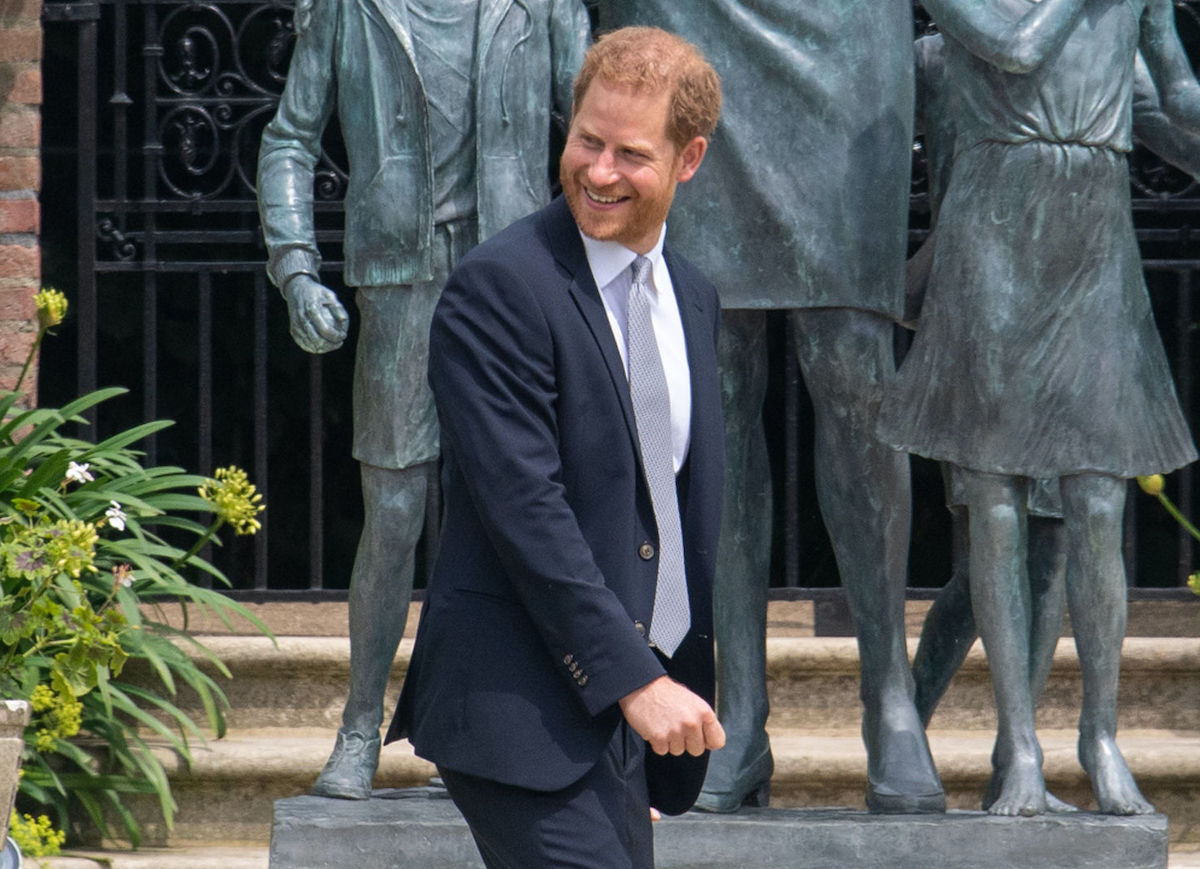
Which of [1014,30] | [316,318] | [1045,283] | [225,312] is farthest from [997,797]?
[225,312]

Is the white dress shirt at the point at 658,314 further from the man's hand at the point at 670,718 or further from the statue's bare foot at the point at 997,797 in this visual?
the statue's bare foot at the point at 997,797

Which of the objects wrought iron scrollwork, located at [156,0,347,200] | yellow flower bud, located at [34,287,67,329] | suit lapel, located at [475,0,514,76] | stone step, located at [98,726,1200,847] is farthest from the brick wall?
suit lapel, located at [475,0,514,76]

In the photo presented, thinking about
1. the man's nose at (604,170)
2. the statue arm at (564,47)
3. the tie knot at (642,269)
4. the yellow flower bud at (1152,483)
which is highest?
the statue arm at (564,47)

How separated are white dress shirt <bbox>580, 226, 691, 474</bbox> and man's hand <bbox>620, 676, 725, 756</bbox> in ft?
1.10

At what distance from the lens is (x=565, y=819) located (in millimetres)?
2354

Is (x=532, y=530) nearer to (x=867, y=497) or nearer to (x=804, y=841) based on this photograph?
(x=804, y=841)

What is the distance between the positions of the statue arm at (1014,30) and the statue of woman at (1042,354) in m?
0.01

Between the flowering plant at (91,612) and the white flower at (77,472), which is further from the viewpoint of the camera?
the white flower at (77,472)

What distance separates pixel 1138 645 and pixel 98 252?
3.23 m

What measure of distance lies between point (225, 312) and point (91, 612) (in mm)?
2482

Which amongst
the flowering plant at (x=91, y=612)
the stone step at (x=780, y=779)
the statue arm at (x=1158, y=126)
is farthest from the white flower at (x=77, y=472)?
the statue arm at (x=1158, y=126)

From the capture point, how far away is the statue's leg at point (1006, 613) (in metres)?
4.01

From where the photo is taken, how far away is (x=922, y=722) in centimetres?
431

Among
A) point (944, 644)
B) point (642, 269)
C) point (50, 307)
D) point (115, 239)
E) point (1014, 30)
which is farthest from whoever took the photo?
point (115, 239)
